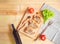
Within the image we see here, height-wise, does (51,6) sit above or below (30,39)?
above

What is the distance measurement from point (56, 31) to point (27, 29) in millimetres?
190

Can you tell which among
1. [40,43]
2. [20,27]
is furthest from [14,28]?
[40,43]

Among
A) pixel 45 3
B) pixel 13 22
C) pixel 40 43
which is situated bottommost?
pixel 40 43

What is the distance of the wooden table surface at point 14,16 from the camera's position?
1192 millimetres

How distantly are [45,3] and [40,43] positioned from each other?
0.89 ft

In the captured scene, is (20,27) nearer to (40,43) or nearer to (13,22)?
(13,22)

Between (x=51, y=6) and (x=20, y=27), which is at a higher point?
(x=51, y=6)

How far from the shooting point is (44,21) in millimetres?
1226

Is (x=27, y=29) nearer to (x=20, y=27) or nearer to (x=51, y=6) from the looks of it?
(x=20, y=27)

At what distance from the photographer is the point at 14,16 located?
123 cm

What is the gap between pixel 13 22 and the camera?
47.9 inches

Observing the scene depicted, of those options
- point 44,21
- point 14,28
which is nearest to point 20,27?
point 14,28

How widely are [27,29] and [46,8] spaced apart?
0.64 feet

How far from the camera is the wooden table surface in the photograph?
3.91ft
